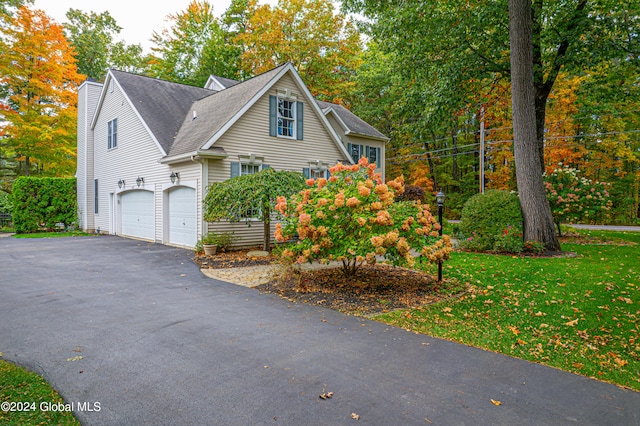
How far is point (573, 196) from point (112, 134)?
1996 cm

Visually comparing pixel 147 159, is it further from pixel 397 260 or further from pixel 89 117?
pixel 397 260

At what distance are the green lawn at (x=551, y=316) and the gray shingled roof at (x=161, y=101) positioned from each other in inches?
466

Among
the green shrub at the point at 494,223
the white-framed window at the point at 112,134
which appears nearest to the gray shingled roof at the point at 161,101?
the white-framed window at the point at 112,134

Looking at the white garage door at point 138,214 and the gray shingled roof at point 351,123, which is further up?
the gray shingled roof at point 351,123

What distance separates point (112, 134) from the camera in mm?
18188

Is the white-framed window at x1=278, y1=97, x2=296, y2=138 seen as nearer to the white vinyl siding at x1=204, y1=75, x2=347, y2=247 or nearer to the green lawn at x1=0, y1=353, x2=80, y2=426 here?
the white vinyl siding at x1=204, y1=75, x2=347, y2=247

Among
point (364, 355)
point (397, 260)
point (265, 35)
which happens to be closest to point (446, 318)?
point (397, 260)

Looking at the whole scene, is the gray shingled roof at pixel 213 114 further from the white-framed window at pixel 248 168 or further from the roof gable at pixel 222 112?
the white-framed window at pixel 248 168

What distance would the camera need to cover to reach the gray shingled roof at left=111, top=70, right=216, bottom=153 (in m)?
15.0

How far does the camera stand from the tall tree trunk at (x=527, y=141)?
1085 centimetres

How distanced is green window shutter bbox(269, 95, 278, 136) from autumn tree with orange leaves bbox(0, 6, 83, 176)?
15089 mm

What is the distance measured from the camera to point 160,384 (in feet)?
11.2

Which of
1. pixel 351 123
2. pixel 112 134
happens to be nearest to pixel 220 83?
pixel 112 134

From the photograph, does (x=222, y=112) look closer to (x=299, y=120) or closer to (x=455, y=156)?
(x=299, y=120)
